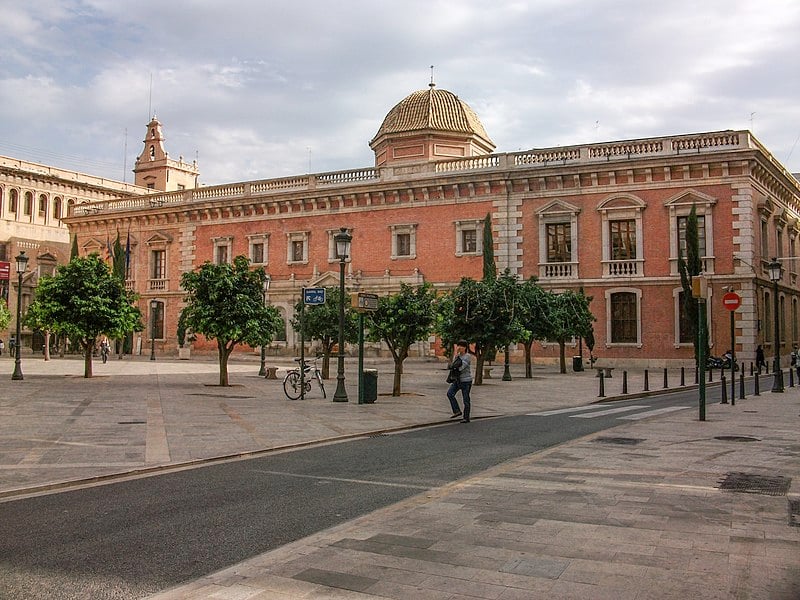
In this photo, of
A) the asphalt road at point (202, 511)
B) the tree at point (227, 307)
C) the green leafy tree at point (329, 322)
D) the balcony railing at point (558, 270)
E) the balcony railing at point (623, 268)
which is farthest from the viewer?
the balcony railing at point (558, 270)

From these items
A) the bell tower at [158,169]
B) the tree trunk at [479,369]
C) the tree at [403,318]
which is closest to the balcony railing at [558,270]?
the tree trunk at [479,369]

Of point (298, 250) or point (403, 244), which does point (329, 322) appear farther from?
point (298, 250)

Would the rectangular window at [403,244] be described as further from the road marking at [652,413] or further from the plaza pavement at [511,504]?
the road marking at [652,413]

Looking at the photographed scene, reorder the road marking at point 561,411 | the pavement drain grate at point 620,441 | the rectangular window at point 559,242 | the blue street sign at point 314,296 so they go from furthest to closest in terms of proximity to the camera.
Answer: the rectangular window at point 559,242
the blue street sign at point 314,296
the road marking at point 561,411
the pavement drain grate at point 620,441

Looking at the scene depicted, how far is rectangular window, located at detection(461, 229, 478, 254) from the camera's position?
42.9 meters

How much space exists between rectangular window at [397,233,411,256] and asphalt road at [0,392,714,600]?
105 ft

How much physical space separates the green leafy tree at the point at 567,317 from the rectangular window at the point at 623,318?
352 centimetres

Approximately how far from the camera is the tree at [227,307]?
25.0 meters

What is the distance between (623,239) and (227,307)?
22.0 m

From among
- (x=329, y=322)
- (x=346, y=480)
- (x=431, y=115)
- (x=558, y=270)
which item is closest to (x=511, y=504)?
(x=346, y=480)

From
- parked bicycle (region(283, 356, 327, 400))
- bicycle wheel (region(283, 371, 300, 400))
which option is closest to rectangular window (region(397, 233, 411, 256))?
parked bicycle (region(283, 356, 327, 400))

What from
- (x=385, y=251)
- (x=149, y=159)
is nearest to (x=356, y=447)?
(x=385, y=251)

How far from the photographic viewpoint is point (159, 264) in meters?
54.7

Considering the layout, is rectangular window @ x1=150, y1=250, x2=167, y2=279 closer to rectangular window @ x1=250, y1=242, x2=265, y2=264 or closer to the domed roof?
rectangular window @ x1=250, y1=242, x2=265, y2=264
